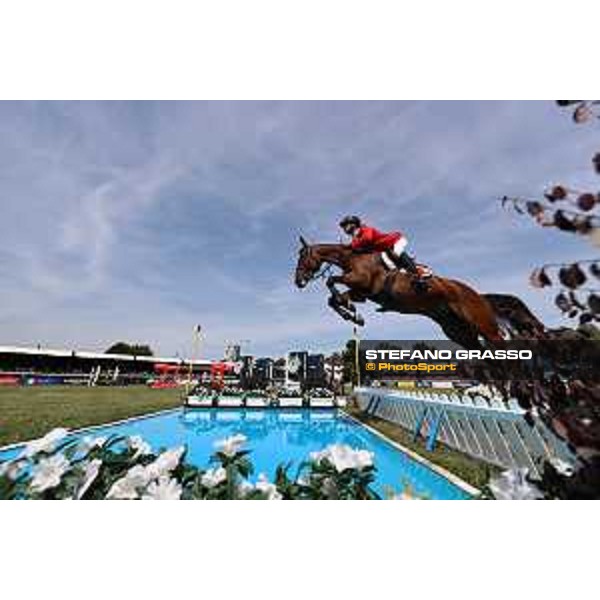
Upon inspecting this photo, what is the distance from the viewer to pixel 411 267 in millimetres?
5043

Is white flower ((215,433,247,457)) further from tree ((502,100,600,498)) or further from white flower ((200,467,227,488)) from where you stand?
tree ((502,100,600,498))

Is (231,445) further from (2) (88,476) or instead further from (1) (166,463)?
(2) (88,476)

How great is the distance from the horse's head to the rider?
38 cm

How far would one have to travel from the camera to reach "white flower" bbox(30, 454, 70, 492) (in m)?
1.85

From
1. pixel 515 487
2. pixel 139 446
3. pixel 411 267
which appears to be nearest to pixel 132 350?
pixel 411 267

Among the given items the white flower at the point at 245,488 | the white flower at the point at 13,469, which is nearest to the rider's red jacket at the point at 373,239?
the white flower at the point at 245,488

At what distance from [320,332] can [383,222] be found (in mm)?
1562

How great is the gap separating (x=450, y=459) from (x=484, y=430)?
378mm

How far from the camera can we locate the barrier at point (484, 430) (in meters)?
3.73

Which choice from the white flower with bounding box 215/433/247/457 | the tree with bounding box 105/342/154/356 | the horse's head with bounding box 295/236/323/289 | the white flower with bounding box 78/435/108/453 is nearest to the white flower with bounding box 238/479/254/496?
the white flower with bounding box 215/433/247/457

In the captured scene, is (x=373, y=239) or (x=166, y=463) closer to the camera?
(x=166, y=463)

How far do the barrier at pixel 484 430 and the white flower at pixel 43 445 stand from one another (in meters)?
1.91
